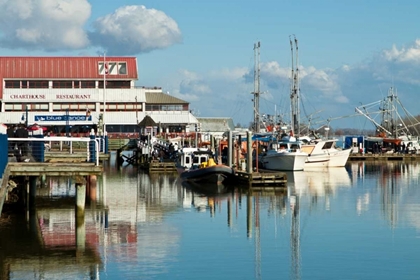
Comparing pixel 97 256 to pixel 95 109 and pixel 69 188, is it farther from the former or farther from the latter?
pixel 95 109

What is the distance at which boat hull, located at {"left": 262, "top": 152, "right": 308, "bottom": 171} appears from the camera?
6888 centimetres

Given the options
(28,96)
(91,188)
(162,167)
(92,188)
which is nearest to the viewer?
(91,188)

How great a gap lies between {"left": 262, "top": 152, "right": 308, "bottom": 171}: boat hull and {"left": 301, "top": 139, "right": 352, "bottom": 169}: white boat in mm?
2528

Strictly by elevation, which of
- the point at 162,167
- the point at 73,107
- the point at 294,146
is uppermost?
the point at 73,107

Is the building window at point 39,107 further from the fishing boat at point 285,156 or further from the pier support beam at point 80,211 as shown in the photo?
the pier support beam at point 80,211

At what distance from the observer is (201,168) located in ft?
175

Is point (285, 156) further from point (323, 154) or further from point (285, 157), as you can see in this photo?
point (323, 154)

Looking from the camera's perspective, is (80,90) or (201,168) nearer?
(201,168)

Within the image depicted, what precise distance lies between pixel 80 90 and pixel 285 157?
49.3 meters

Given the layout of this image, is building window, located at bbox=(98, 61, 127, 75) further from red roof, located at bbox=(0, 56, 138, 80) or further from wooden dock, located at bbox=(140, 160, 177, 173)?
wooden dock, located at bbox=(140, 160, 177, 173)

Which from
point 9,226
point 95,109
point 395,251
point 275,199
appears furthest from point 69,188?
point 95,109

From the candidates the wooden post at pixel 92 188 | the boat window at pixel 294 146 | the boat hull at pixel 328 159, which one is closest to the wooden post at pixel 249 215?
the wooden post at pixel 92 188

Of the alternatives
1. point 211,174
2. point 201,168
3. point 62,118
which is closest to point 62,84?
point 62,118

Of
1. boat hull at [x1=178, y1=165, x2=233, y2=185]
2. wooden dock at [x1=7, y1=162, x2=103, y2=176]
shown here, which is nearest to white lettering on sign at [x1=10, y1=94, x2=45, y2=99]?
boat hull at [x1=178, y1=165, x2=233, y2=185]
